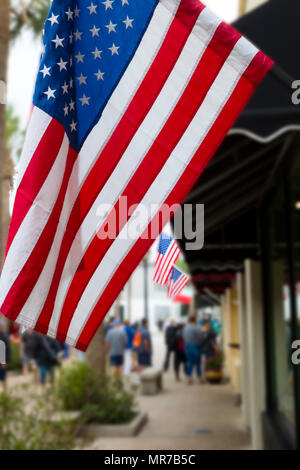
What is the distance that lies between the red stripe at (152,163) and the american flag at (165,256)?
342 millimetres

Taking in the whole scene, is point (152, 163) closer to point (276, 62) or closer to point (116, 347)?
point (276, 62)

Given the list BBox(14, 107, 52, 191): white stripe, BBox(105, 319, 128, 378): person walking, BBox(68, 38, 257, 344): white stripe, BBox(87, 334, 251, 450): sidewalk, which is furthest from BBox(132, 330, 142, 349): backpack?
BBox(14, 107, 52, 191): white stripe

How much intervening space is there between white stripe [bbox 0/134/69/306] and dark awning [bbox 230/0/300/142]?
1.52 m

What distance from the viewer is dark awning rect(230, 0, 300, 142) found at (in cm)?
406

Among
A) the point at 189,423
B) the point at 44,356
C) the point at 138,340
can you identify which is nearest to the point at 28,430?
the point at 189,423

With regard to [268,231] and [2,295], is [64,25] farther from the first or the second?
[268,231]

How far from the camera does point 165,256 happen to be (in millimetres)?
3371

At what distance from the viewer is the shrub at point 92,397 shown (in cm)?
1107

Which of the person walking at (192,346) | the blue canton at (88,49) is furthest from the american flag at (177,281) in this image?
the person walking at (192,346)

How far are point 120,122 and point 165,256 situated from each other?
74 cm

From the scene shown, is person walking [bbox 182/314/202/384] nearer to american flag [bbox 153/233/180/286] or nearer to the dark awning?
the dark awning

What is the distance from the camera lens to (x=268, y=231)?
29.1 feet

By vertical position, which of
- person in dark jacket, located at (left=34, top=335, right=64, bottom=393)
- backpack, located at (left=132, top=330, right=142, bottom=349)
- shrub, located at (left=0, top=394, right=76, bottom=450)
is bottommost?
shrub, located at (left=0, top=394, right=76, bottom=450)

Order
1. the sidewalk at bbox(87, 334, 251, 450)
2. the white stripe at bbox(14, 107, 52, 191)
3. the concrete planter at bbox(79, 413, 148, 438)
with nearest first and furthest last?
1. the white stripe at bbox(14, 107, 52, 191)
2. the sidewalk at bbox(87, 334, 251, 450)
3. the concrete planter at bbox(79, 413, 148, 438)
